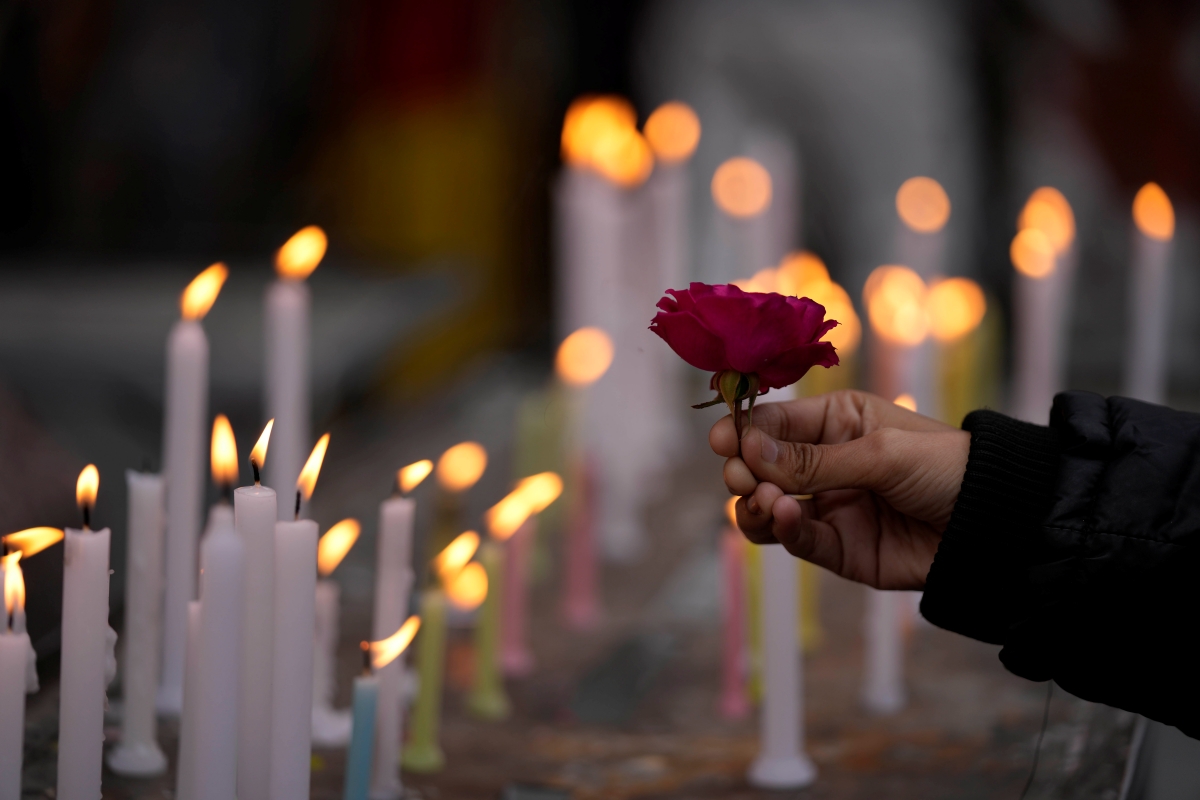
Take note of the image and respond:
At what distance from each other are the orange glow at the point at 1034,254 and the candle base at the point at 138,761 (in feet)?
2.71

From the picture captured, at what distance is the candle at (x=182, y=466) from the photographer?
0.70m

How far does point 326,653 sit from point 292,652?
0.20 m

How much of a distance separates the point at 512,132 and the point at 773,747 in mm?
1968

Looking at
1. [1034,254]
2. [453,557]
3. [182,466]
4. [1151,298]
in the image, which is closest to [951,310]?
[1034,254]

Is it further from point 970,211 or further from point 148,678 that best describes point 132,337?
point 970,211

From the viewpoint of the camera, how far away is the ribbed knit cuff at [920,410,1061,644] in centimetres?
58

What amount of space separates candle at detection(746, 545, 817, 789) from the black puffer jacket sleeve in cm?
12

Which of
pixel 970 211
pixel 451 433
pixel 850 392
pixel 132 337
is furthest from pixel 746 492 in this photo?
pixel 970 211

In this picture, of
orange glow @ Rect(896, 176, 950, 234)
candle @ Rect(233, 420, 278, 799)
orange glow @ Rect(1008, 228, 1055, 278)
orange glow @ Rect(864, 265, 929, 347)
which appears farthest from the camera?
orange glow @ Rect(896, 176, 950, 234)

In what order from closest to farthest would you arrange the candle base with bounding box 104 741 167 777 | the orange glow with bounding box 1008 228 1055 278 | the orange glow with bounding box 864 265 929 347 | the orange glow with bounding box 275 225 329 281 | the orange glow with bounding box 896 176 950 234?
the candle base with bounding box 104 741 167 777, the orange glow with bounding box 275 225 329 281, the orange glow with bounding box 864 265 929 347, the orange glow with bounding box 1008 228 1055 278, the orange glow with bounding box 896 176 950 234

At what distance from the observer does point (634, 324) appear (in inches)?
52.0

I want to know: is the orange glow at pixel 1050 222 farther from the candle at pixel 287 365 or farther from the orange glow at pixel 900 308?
the candle at pixel 287 365

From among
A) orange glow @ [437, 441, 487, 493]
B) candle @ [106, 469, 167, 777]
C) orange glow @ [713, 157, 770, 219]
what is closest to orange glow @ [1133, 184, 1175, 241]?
orange glow @ [713, 157, 770, 219]

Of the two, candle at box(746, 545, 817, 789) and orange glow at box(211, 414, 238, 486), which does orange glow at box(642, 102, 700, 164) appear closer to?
candle at box(746, 545, 817, 789)
